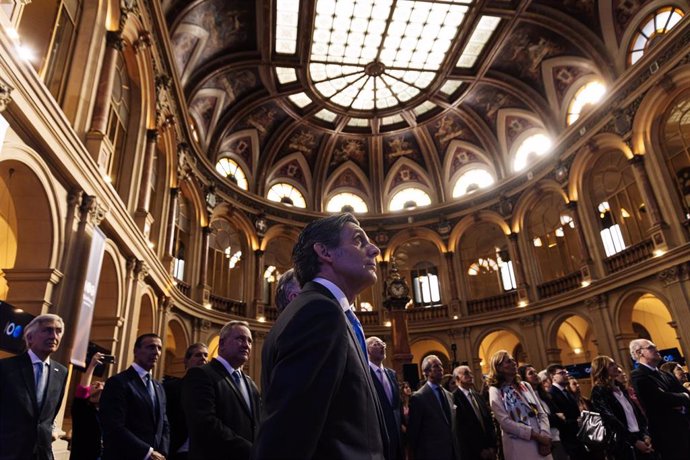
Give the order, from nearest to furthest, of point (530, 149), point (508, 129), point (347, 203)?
point (530, 149) < point (508, 129) < point (347, 203)

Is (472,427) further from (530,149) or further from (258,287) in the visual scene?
(530,149)

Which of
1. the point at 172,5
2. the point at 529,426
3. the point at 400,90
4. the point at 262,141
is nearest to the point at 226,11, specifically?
the point at 172,5

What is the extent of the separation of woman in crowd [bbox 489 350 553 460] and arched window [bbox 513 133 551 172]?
16.1 m

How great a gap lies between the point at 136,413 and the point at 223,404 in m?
1.35

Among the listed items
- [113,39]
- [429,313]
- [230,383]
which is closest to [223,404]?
[230,383]

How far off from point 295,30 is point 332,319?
1799cm

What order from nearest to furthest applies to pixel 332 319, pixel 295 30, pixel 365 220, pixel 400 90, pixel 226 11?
pixel 332 319
pixel 226 11
pixel 295 30
pixel 400 90
pixel 365 220

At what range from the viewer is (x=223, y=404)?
3.04 m

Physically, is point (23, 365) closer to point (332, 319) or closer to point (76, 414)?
point (76, 414)

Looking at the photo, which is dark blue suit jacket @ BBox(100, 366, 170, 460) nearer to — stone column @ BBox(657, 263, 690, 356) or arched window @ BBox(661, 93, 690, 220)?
stone column @ BBox(657, 263, 690, 356)

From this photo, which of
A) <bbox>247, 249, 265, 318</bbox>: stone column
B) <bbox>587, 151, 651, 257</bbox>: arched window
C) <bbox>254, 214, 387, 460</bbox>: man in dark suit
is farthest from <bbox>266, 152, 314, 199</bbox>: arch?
<bbox>254, 214, 387, 460</bbox>: man in dark suit

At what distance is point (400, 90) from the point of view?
20922 mm

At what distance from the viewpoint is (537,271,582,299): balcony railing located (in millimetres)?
16891

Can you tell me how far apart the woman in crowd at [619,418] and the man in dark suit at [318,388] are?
4.92m
